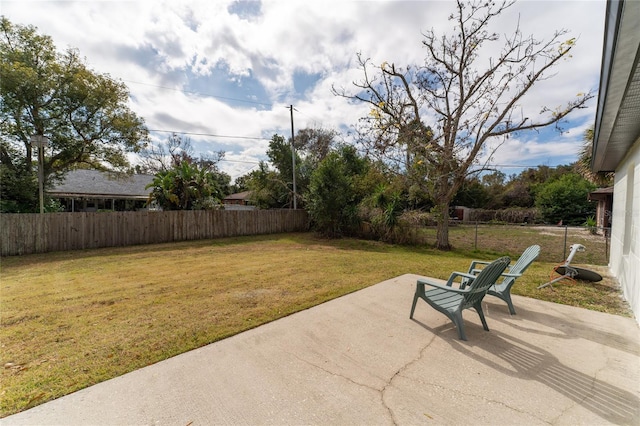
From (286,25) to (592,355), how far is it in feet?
29.9

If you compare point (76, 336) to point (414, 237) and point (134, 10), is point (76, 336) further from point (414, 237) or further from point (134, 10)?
point (414, 237)

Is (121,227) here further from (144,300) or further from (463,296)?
(463,296)

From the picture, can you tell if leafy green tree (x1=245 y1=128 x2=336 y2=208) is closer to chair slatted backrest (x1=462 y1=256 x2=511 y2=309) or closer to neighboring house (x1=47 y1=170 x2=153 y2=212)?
neighboring house (x1=47 y1=170 x2=153 y2=212)

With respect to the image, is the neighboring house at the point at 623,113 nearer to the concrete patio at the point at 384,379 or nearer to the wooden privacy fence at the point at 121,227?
the concrete patio at the point at 384,379

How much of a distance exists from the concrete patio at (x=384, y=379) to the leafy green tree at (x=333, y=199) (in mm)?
10344

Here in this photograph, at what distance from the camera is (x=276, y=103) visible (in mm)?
18453

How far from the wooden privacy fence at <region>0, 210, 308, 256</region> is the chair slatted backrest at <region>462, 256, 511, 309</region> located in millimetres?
12743

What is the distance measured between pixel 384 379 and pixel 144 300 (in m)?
4.15

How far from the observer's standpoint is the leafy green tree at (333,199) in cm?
1366

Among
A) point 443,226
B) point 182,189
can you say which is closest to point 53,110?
point 182,189

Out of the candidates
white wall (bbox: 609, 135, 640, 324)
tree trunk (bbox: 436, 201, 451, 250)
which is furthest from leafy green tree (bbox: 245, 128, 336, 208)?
white wall (bbox: 609, 135, 640, 324)

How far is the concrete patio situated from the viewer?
1.95 metres

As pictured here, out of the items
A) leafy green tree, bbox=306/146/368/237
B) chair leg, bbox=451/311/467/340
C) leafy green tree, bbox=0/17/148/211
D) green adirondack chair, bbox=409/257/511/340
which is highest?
leafy green tree, bbox=0/17/148/211

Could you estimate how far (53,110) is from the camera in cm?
1165
